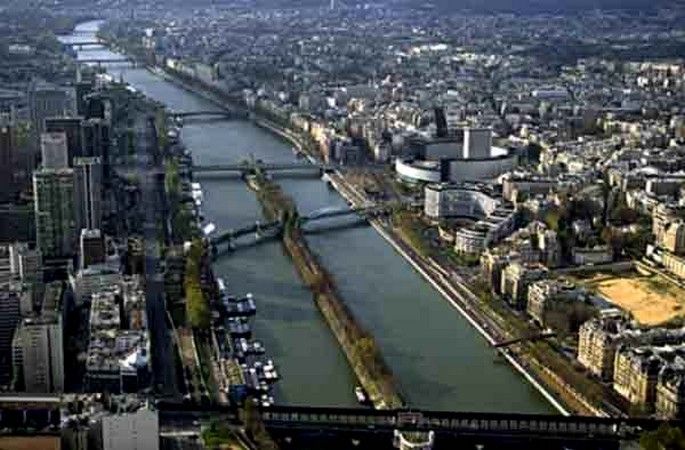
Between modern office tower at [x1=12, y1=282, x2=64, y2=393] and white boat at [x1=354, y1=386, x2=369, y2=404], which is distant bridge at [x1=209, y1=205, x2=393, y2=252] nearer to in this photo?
modern office tower at [x1=12, y1=282, x2=64, y2=393]

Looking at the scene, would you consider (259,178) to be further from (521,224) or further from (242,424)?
(242,424)

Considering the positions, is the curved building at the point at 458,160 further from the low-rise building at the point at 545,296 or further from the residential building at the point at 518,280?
the low-rise building at the point at 545,296

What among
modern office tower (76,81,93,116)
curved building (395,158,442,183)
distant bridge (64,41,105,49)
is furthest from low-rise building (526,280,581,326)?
distant bridge (64,41,105,49)

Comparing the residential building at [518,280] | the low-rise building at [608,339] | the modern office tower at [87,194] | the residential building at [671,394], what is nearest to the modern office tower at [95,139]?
the modern office tower at [87,194]

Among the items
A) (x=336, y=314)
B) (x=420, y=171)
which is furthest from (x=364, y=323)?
(x=420, y=171)

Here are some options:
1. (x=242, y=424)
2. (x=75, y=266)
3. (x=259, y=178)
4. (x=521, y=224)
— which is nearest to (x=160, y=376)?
(x=242, y=424)

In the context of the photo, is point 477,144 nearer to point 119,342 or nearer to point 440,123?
point 440,123
